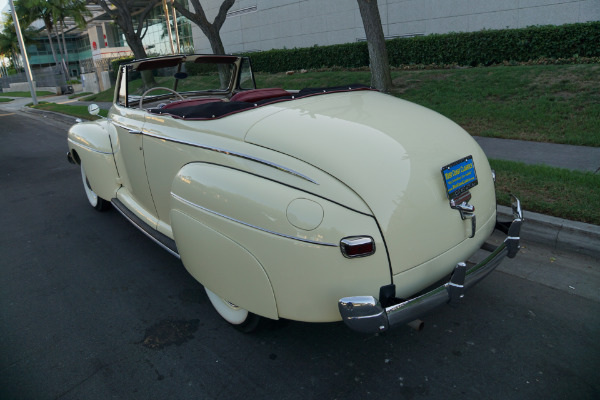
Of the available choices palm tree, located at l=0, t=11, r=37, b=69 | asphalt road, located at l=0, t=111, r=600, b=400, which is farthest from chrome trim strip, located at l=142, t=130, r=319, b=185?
palm tree, located at l=0, t=11, r=37, b=69

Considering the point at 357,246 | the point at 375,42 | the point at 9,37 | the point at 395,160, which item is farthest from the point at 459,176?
the point at 9,37

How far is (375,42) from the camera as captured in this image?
977 centimetres

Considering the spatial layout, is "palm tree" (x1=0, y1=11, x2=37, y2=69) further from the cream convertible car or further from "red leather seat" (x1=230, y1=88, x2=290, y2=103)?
the cream convertible car

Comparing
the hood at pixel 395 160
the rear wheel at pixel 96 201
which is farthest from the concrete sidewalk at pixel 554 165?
the rear wheel at pixel 96 201

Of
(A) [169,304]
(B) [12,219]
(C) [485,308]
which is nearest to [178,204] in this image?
(A) [169,304]

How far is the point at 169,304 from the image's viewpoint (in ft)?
10.7

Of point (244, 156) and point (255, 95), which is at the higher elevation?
point (255, 95)

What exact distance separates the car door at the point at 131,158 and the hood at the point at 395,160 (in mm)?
1369

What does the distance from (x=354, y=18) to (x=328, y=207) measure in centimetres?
1860

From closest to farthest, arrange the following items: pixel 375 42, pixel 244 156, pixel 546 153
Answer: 1. pixel 244 156
2. pixel 546 153
3. pixel 375 42

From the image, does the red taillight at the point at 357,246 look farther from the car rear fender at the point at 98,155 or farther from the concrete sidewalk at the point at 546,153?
the concrete sidewalk at the point at 546,153

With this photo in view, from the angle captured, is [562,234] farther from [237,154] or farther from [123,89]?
[123,89]

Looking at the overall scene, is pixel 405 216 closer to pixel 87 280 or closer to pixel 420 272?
pixel 420 272

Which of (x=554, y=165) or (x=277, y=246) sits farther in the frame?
(x=554, y=165)
